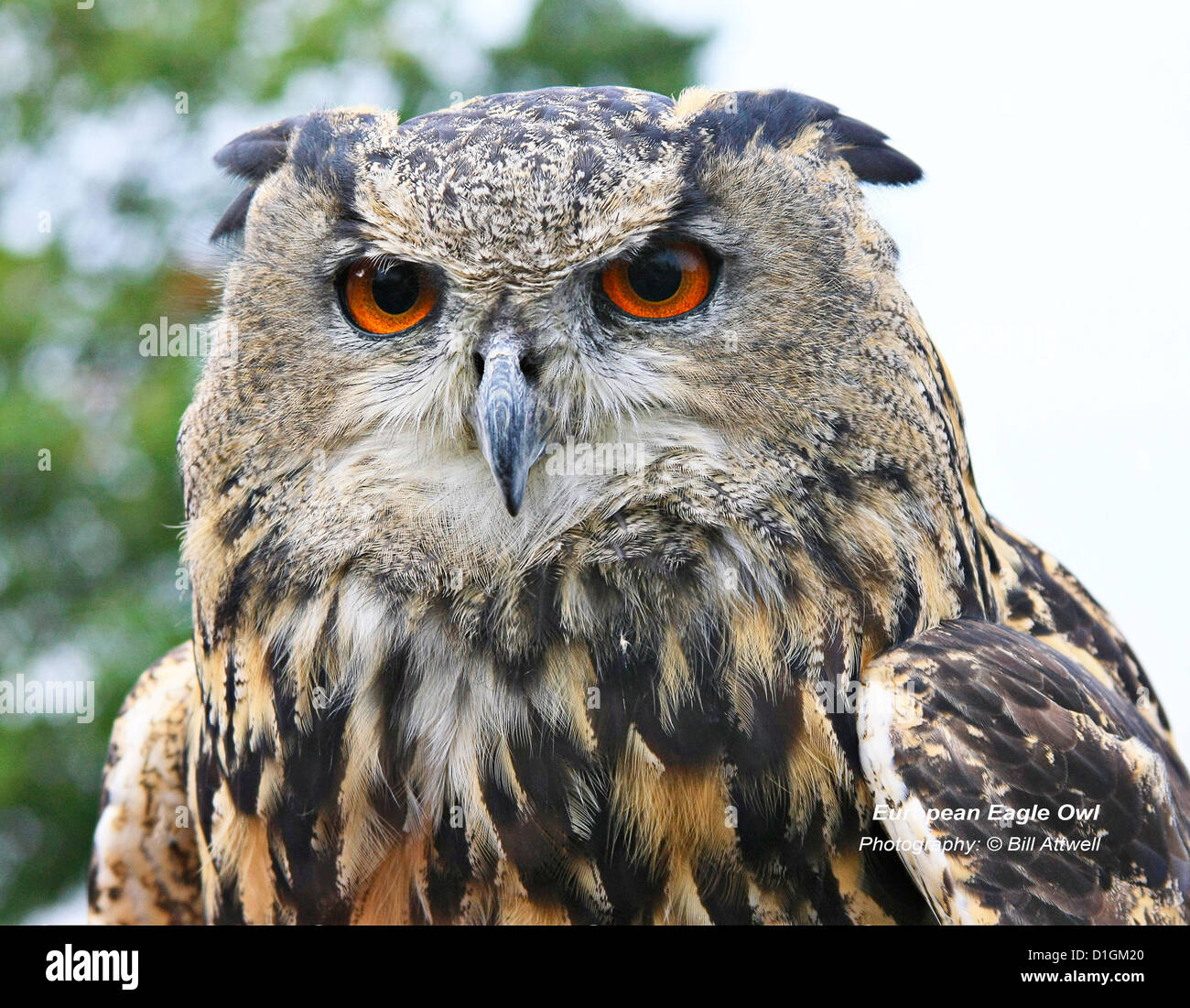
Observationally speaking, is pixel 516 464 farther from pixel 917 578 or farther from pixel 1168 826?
pixel 1168 826

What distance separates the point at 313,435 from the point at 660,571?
568 mm

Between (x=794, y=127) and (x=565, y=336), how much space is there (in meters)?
0.52

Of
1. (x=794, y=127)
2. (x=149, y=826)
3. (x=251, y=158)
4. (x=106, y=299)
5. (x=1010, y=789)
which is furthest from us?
(x=106, y=299)

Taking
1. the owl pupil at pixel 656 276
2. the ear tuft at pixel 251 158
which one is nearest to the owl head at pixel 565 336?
the owl pupil at pixel 656 276

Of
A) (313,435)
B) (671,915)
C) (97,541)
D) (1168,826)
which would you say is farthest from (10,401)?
(1168,826)

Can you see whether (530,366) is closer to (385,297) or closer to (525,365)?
(525,365)

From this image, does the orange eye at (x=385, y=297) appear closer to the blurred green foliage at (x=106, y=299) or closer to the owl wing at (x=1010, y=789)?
the owl wing at (x=1010, y=789)

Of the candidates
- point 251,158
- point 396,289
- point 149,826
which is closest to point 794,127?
point 396,289

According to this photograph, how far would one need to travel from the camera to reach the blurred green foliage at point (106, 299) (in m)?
6.43

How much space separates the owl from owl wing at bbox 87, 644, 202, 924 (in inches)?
24.3

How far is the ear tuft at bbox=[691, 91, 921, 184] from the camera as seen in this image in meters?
1.72

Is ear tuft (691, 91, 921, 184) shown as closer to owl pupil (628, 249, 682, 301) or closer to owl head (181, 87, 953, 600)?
owl head (181, 87, 953, 600)

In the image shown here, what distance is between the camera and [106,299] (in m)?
6.93

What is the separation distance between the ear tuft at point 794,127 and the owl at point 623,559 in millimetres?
13
